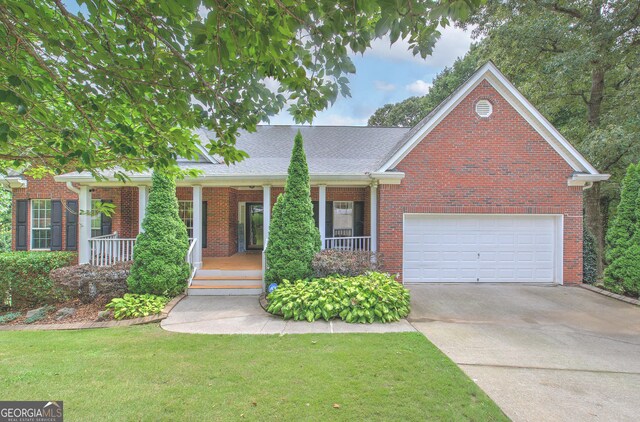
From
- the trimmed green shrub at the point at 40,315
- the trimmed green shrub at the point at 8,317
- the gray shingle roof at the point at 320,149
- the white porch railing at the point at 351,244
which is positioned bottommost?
the trimmed green shrub at the point at 8,317

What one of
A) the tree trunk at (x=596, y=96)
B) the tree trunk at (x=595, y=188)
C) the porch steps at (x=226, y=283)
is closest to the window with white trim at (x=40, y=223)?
the porch steps at (x=226, y=283)

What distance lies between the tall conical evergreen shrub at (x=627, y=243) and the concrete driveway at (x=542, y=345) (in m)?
0.75

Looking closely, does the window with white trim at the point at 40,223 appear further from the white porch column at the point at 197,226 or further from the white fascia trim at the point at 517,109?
the white fascia trim at the point at 517,109

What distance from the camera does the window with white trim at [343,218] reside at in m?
12.2

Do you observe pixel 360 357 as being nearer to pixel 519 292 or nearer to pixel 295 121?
pixel 295 121

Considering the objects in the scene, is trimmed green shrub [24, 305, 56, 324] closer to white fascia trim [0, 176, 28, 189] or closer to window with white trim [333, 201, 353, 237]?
white fascia trim [0, 176, 28, 189]

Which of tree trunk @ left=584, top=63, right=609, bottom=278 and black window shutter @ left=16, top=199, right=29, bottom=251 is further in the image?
tree trunk @ left=584, top=63, right=609, bottom=278

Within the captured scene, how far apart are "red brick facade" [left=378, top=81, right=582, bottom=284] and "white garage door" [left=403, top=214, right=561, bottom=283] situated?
1.15 feet

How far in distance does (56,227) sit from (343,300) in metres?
10.6

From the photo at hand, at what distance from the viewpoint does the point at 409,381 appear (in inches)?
152

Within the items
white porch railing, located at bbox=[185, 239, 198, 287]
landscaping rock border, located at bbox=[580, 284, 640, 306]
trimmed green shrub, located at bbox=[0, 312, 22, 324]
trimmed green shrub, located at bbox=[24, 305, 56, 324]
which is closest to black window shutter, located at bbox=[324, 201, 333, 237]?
white porch railing, located at bbox=[185, 239, 198, 287]

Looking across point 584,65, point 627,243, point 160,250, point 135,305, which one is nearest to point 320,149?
point 160,250

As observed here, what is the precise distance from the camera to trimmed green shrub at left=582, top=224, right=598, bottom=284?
9.51 meters

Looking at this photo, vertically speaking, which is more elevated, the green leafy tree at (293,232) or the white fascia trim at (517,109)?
the white fascia trim at (517,109)
